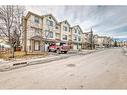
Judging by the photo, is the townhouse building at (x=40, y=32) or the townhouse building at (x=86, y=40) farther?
the townhouse building at (x=86, y=40)

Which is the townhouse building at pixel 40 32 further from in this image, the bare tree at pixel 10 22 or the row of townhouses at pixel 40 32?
the bare tree at pixel 10 22

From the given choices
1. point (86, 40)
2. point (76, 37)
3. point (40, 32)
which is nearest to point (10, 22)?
point (40, 32)

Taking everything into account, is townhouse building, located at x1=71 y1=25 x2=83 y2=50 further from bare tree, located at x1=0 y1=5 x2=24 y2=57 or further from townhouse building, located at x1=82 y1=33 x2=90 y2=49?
bare tree, located at x1=0 y1=5 x2=24 y2=57

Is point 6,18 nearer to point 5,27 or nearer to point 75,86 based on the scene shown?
point 5,27

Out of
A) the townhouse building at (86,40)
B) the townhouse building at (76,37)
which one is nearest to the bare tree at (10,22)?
the townhouse building at (76,37)

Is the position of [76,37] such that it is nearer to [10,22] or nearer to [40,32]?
[40,32]

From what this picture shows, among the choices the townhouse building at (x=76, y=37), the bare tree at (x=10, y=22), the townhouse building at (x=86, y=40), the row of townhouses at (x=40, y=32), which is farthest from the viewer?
the townhouse building at (x=86, y=40)

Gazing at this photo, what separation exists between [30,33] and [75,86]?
15144 mm

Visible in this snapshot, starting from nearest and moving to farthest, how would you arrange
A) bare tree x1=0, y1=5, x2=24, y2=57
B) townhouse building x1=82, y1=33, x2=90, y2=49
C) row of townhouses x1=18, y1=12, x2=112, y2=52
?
1. bare tree x1=0, y1=5, x2=24, y2=57
2. row of townhouses x1=18, y1=12, x2=112, y2=52
3. townhouse building x1=82, y1=33, x2=90, y2=49

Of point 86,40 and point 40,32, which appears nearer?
point 40,32

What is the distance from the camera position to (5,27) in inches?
443

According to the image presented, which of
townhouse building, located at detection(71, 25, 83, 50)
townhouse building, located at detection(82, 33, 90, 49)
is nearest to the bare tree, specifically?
townhouse building, located at detection(71, 25, 83, 50)

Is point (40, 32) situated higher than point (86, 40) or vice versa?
point (40, 32)

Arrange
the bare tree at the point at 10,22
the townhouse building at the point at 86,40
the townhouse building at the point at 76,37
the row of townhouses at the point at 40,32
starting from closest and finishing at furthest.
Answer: the bare tree at the point at 10,22 → the row of townhouses at the point at 40,32 → the townhouse building at the point at 76,37 → the townhouse building at the point at 86,40
